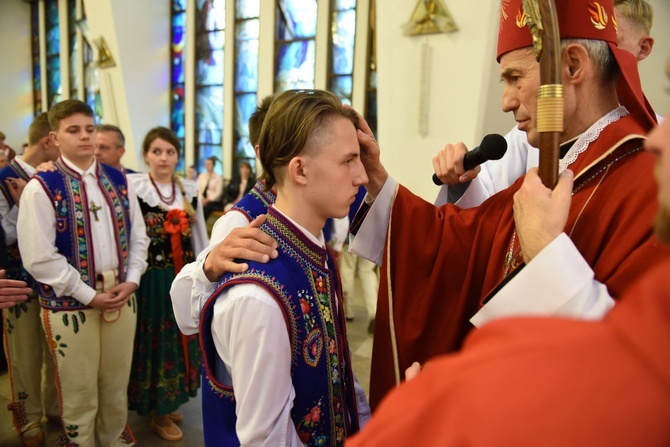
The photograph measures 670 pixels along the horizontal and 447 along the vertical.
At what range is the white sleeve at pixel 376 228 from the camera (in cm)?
163

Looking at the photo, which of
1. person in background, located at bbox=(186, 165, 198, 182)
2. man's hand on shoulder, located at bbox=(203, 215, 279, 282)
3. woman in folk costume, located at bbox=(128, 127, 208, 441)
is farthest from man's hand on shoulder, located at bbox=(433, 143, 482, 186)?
person in background, located at bbox=(186, 165, 198, 182)

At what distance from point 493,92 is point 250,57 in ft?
24.6

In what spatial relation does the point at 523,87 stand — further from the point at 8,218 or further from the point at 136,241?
the point at 8,218

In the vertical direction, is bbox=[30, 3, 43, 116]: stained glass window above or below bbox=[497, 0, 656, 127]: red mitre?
above

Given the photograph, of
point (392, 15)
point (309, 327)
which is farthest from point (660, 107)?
point (309, 327)

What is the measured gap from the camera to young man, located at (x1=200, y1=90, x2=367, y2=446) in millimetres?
1176

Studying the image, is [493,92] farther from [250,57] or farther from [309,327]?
[250,57]

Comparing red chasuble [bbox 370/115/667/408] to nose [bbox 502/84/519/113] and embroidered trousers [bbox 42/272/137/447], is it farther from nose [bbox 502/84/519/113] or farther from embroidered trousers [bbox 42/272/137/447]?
embroidered trousers [bbox 42/272/137/447]

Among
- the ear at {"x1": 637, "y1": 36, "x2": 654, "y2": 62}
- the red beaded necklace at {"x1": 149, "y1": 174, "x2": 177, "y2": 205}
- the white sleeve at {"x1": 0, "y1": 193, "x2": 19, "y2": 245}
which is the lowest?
the white sleeve at {"x1": 0, "y1": 193, "x2": 19, "y2": 245}

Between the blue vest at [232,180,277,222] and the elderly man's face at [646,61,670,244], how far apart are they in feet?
6.13

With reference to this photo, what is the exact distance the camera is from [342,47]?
983 cm

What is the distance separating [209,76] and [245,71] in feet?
3.49

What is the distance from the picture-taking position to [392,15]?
207 inches

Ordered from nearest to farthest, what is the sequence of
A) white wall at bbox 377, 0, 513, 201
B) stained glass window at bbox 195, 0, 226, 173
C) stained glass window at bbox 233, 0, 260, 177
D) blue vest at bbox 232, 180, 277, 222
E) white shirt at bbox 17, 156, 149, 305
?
blue vest at bbox 232, 180, 277, 222
white shirt at bbox 17, 156, 149, 305
white wall at bbox 377, 0, 513, 201
stained glass window at bbox 233, 0, 260, 177
stained glass window at bbox 195, 0, 226, 173
